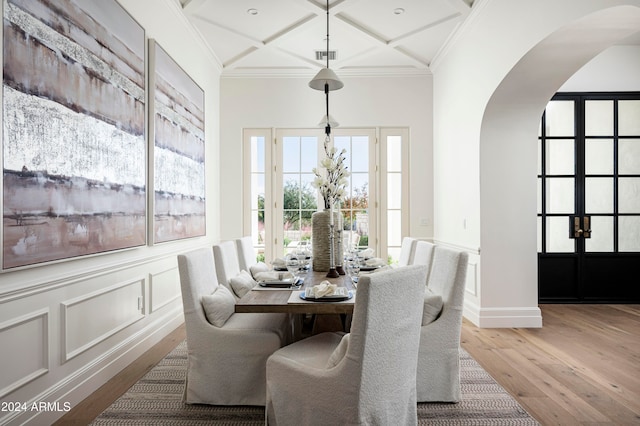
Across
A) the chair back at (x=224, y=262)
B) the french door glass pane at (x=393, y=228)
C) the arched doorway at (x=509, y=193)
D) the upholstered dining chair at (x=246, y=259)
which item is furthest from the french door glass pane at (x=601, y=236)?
the chair back at (x=224, y=262)

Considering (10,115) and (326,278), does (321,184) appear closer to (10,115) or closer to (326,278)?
(326,278)

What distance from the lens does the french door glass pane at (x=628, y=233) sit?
4895 mm

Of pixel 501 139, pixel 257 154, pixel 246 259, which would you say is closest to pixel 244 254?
pixel 246 259

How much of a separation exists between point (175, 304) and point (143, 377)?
138 cm

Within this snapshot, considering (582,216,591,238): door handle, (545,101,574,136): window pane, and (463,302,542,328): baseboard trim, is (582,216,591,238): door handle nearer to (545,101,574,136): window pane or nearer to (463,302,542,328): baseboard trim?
(545,101,574,136): window pane

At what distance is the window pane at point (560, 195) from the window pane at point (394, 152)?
184 centimetres

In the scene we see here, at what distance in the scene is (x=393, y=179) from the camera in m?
5.60

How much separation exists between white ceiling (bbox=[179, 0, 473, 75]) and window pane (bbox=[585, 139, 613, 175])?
2.20 m

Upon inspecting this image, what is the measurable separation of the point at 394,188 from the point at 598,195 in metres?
2.44

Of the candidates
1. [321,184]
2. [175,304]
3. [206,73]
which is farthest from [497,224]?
A: [206,73]

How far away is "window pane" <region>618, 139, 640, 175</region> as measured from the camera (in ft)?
16.0

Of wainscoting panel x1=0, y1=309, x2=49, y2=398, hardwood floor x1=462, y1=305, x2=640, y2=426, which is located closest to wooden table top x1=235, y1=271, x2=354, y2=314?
wainscoting panel x1=0, y1=309, x2=49, y2=398

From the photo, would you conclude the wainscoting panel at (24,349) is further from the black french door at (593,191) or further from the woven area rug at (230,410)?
the black french door at (593,191)

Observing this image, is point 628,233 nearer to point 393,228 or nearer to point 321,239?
point 393,228
